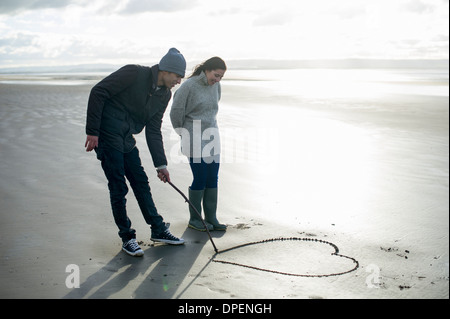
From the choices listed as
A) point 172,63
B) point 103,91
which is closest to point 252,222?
point 172,63

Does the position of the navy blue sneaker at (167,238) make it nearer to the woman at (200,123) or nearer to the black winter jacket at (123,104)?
the woman at (200,123)

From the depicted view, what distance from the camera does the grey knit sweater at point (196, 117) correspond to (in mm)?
4672

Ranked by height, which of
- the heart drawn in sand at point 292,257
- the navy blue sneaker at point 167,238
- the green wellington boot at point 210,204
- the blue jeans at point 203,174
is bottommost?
Result: the heart drawn in sand at point 292,257

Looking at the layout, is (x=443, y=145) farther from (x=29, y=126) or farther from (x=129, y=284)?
(x=29, y=126)

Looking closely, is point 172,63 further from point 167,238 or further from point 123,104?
point 167,238

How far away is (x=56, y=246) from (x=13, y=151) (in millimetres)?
4580

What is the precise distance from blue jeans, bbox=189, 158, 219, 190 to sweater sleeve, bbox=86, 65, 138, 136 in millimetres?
1196

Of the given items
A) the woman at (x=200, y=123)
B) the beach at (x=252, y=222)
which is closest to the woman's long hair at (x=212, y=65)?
the woman at (x=200, y=123)

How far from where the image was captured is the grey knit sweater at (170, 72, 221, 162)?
15.3 feet

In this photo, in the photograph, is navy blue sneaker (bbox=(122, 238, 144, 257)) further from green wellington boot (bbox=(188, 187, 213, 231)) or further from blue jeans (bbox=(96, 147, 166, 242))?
green wellington boot (bbox=(188, 187, 213, 231))

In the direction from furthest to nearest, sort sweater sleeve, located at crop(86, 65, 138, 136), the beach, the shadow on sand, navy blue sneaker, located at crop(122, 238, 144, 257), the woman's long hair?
the woman's long hair < navy blue sneaker, located at crop(122, 238, 144, 257) < sweater sleeve, located at crop(86, 65, 138, 136) < the beach < the shadow on sand

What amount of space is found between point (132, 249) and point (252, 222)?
149cm

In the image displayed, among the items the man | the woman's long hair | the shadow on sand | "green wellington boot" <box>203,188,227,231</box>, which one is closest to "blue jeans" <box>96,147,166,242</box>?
the man
